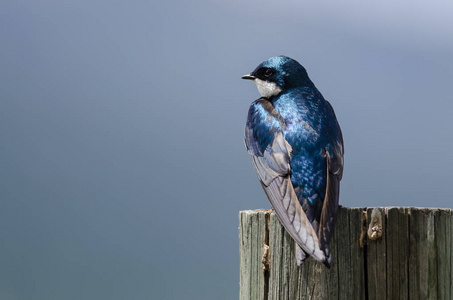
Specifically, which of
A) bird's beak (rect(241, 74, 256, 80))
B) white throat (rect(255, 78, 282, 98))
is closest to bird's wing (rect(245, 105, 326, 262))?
white throat (rect(255, 78, 282, 98))

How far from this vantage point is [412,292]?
278cm

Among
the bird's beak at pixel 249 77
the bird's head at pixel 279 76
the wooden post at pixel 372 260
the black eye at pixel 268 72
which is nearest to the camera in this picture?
the wooden post at pixel 372 260

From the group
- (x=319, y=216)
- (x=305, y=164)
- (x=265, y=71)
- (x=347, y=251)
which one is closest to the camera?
(x=347, y=251)

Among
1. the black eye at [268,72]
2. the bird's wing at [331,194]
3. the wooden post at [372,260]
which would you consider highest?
the black eye at [268,72]

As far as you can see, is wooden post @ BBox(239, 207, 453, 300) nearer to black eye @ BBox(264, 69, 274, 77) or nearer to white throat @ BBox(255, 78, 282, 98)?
white throat @ BBox(255, 78, 282, 98)

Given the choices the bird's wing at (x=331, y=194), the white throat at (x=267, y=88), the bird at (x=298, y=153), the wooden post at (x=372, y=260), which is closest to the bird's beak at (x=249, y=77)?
the white throat at (x=267, y=88)

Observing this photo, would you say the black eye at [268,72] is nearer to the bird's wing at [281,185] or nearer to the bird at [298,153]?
the bird at [298,153]

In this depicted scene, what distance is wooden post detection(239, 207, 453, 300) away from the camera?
2.73 m

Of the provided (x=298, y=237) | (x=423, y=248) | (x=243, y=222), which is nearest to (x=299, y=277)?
(x=298, y=237)

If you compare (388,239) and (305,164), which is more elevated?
(305,164)

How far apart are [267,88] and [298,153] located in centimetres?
122

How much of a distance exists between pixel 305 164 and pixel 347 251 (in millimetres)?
711

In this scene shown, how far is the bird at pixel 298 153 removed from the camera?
9.34 feet

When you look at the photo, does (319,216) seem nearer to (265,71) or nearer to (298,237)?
(298,237)
